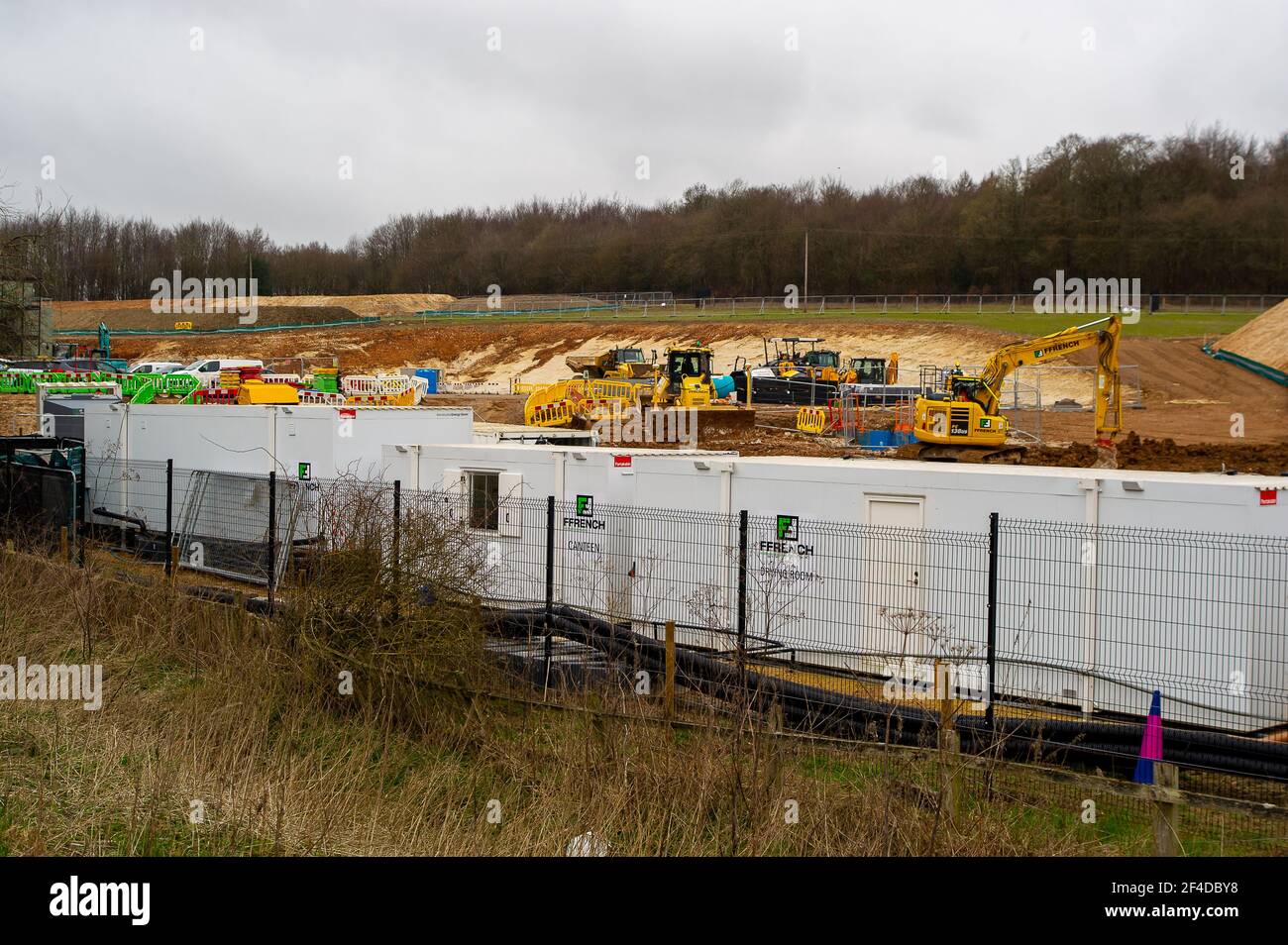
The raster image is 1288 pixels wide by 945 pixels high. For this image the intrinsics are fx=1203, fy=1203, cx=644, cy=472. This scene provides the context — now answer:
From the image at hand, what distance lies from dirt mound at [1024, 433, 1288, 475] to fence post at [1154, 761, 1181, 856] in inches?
859

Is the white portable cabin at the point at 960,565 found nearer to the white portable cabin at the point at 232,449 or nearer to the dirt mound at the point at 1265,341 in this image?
the white portable cabin at the point at 232,449

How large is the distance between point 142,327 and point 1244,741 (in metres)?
98.5

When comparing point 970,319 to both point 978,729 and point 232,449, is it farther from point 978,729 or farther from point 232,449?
point 978,729

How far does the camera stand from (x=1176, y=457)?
29.1 meters

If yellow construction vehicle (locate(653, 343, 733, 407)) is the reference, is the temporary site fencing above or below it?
below

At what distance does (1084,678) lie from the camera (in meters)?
10.6

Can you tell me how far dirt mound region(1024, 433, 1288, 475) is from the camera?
2752 cm

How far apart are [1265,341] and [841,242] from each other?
1844 inches

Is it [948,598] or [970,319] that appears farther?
[970,319]

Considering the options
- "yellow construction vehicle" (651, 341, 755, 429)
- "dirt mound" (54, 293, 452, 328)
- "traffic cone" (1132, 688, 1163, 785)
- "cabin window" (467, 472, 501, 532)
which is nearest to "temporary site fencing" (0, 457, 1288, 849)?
"traffic cone" (1132, 688, 1163, 785)

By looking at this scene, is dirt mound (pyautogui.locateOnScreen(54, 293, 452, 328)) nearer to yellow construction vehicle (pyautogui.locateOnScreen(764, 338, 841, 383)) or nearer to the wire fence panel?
yellow construction vehicle (pyautogui.locateOnScreen(764, 338, 841, 383))

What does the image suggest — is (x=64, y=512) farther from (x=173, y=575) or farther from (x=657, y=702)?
(x=657, y=702)

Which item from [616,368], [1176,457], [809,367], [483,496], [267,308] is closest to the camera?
[483,496]

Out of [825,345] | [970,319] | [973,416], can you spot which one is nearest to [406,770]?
[973,416]
